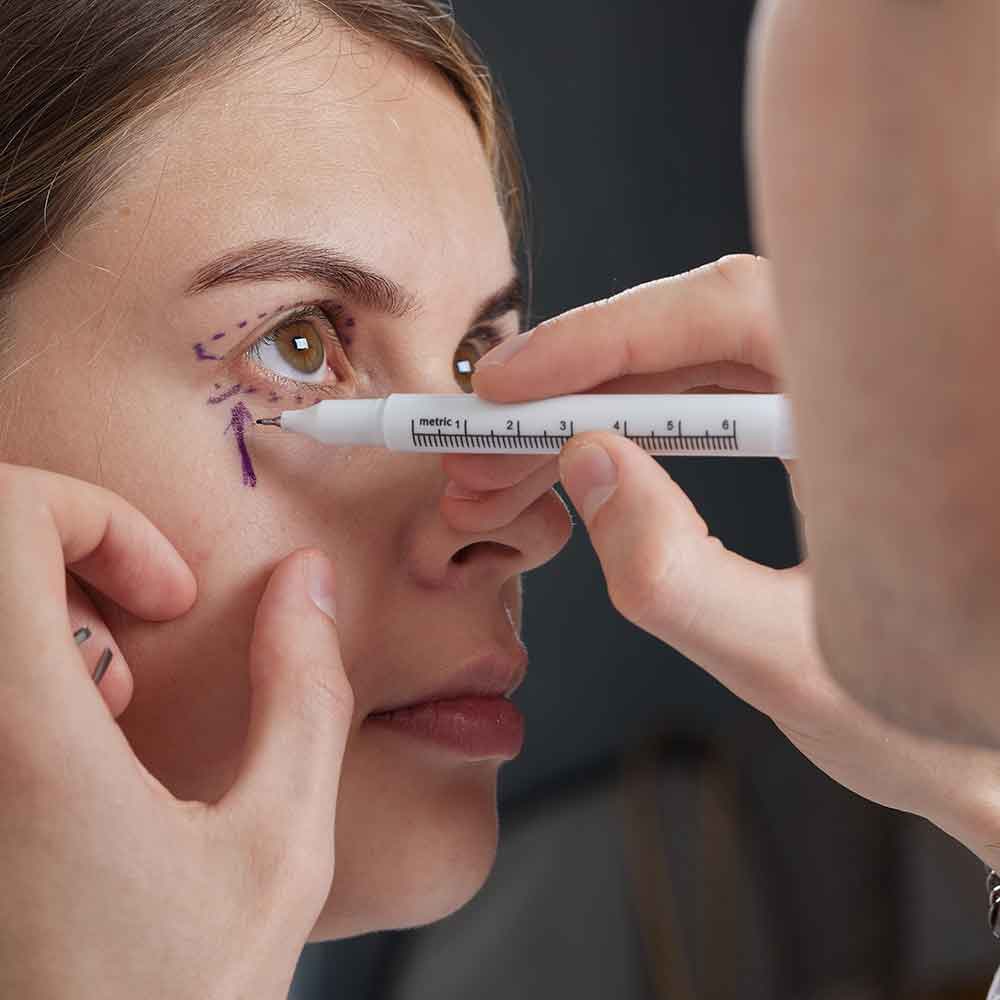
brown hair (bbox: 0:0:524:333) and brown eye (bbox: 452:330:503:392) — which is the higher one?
brown hair (bbox: 0:0:524:333)

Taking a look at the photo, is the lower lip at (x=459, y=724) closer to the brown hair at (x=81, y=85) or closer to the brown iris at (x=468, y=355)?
the brown iris at (x=468, y=355)

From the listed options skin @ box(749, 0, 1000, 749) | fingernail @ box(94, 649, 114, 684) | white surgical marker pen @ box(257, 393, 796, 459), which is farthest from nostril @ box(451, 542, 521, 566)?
skin @ box(749, 0, 1000, 749)

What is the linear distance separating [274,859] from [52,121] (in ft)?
1.43

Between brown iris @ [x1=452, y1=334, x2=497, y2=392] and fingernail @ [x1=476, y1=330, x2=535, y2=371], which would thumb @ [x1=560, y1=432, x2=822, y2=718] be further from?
brown iris @ [x1=452, y1=334, x2=497, y2=392]

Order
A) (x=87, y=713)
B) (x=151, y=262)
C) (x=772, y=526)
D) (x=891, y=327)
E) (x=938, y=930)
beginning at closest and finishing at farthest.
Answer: (x=891, y=327) → (x=87, y=713) → (x=151, y=262) → (x=938, y=930) → (x=772, y=526)

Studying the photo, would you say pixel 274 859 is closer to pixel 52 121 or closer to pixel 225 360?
pixel 225 360

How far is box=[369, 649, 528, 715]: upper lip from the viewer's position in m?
0.79

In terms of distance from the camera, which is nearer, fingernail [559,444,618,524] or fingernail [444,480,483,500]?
fingernail [559,444,618,524]

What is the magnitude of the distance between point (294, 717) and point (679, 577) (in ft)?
0.64

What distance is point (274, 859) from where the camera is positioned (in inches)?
22.4

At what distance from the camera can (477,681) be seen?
81cm

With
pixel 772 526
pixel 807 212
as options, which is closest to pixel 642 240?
pixel 772 526

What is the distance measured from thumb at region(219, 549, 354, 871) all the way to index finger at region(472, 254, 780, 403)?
0.15 meters

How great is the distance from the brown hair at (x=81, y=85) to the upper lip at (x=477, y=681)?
0.33m
